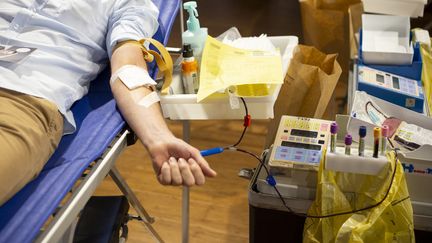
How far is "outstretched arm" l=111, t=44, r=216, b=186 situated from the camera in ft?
4.01

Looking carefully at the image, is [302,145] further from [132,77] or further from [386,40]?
[386,40]

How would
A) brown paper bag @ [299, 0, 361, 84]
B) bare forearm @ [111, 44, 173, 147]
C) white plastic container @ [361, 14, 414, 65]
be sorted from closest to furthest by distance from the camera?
bare forearm @ [111, 44, 173, 147], white plastic container @ [361, 14, 414, 65], brown paper bag @ [299, 0, 361, 84]

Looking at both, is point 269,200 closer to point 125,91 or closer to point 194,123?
point 125,91

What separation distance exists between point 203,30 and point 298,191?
0.55 meters

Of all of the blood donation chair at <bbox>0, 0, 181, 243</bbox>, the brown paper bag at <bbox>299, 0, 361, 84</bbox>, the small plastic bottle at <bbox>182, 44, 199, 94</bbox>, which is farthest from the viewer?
the brown paper bag at <bbox>299, 0, 361, 84</bbox>

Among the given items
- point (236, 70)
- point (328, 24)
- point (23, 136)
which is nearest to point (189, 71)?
point (236, 70)

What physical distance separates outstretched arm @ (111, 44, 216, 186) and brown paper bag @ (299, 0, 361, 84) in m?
1.25

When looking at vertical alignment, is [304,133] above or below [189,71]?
below

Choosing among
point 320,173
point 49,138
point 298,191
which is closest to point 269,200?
point 298,191

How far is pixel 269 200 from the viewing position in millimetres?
1563

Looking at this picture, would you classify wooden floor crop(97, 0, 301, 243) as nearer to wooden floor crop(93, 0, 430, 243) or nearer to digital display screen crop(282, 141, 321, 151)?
wooden floor crop(93, 0, 430, 243)

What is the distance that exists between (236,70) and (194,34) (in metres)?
0.22

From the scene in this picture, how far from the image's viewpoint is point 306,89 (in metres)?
1.92

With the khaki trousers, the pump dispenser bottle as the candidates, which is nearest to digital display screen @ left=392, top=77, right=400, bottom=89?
the pump dispenser bottle
